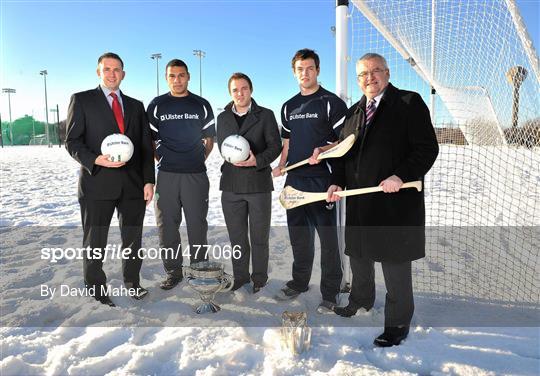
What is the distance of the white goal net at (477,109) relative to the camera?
335cm

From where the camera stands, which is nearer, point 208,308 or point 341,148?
point 341,148

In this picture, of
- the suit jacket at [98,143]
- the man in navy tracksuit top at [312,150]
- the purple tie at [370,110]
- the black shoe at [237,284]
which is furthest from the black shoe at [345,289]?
the suit jacket at [98,143]

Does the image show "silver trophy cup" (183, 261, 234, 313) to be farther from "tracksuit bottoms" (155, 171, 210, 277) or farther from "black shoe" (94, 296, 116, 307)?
"black shoe" (94, 296, 116, 307)

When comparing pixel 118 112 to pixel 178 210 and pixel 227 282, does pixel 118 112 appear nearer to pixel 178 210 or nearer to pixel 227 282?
pixel 178 210

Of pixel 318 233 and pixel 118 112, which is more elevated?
pixel 118 112

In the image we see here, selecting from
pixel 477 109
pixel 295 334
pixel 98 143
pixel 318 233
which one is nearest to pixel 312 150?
pixel 318 233

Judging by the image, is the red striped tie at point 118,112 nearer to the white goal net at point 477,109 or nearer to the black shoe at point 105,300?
the black shoe at point 105,300

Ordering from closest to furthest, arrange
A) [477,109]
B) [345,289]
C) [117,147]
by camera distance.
Answer: [117,147] < [345,289] < [477,109]

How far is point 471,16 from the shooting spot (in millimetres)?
Result: 4043

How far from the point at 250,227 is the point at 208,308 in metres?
0.69

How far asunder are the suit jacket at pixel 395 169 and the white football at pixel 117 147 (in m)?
1.56

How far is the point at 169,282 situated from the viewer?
3.13 meters

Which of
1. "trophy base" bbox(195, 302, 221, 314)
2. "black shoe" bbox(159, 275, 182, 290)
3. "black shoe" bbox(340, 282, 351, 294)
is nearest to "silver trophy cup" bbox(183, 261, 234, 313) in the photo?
"trophy base" bbox(195, 302, 221, 314)

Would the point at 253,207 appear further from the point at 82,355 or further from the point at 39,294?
the point at 39,294
